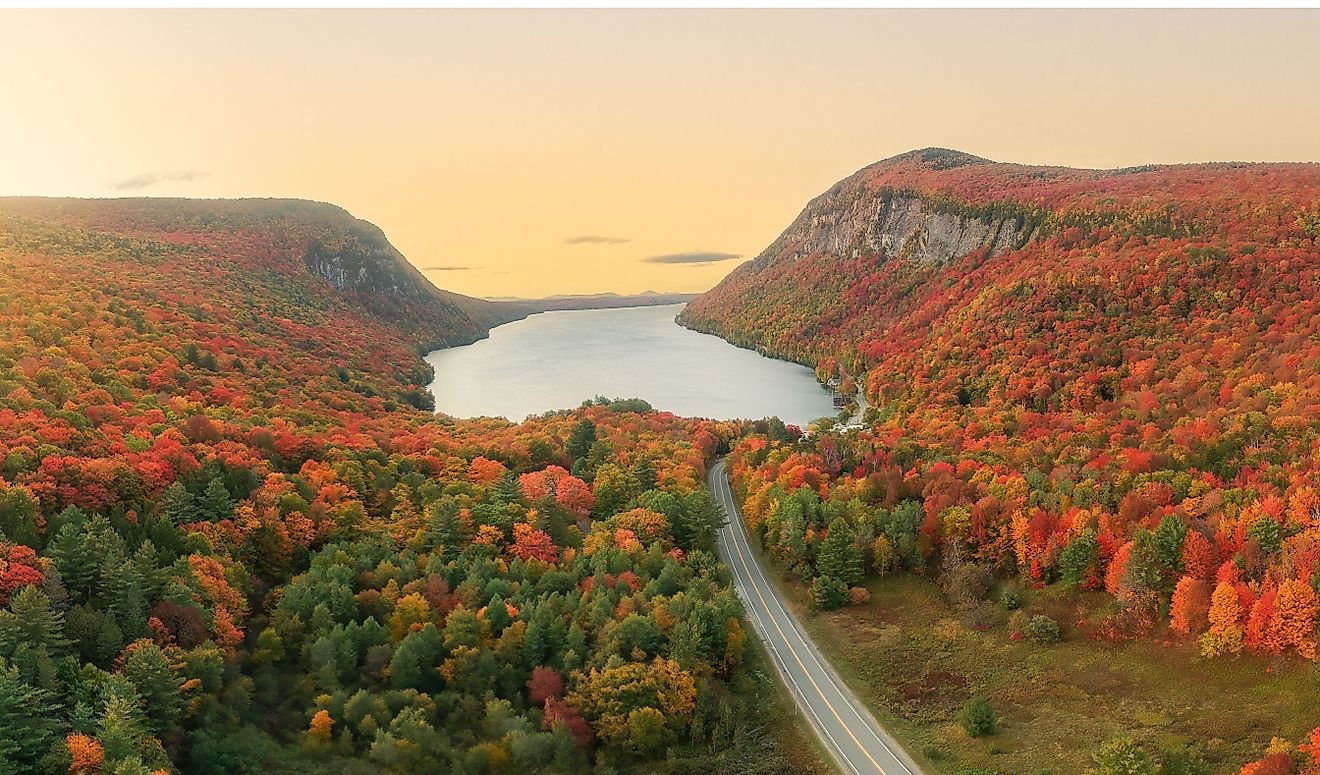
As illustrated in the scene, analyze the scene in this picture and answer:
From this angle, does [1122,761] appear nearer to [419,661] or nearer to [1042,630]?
[1042,630]

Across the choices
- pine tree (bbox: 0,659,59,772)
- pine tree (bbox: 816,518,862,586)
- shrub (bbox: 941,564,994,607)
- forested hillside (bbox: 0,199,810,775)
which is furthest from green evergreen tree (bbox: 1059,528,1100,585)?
pine tree (bbox: 0,659,59,772)

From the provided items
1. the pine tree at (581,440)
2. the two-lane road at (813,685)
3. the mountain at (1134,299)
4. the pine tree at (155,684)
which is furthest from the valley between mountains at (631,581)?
the mountain at (1134,299)

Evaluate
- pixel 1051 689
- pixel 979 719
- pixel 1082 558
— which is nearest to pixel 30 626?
pixel 979 719

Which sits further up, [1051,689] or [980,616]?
[980,616]

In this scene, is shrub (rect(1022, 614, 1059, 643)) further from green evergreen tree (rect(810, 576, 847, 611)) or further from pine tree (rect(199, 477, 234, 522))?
pine tree (rect(199, 477, 234, 522))

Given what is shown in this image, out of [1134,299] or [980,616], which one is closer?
[980,616]

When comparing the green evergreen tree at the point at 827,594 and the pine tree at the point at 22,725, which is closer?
the pine tree at the point at 22,725

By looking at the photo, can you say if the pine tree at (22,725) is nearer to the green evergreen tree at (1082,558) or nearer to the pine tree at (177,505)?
the pine tree at (177,505)
